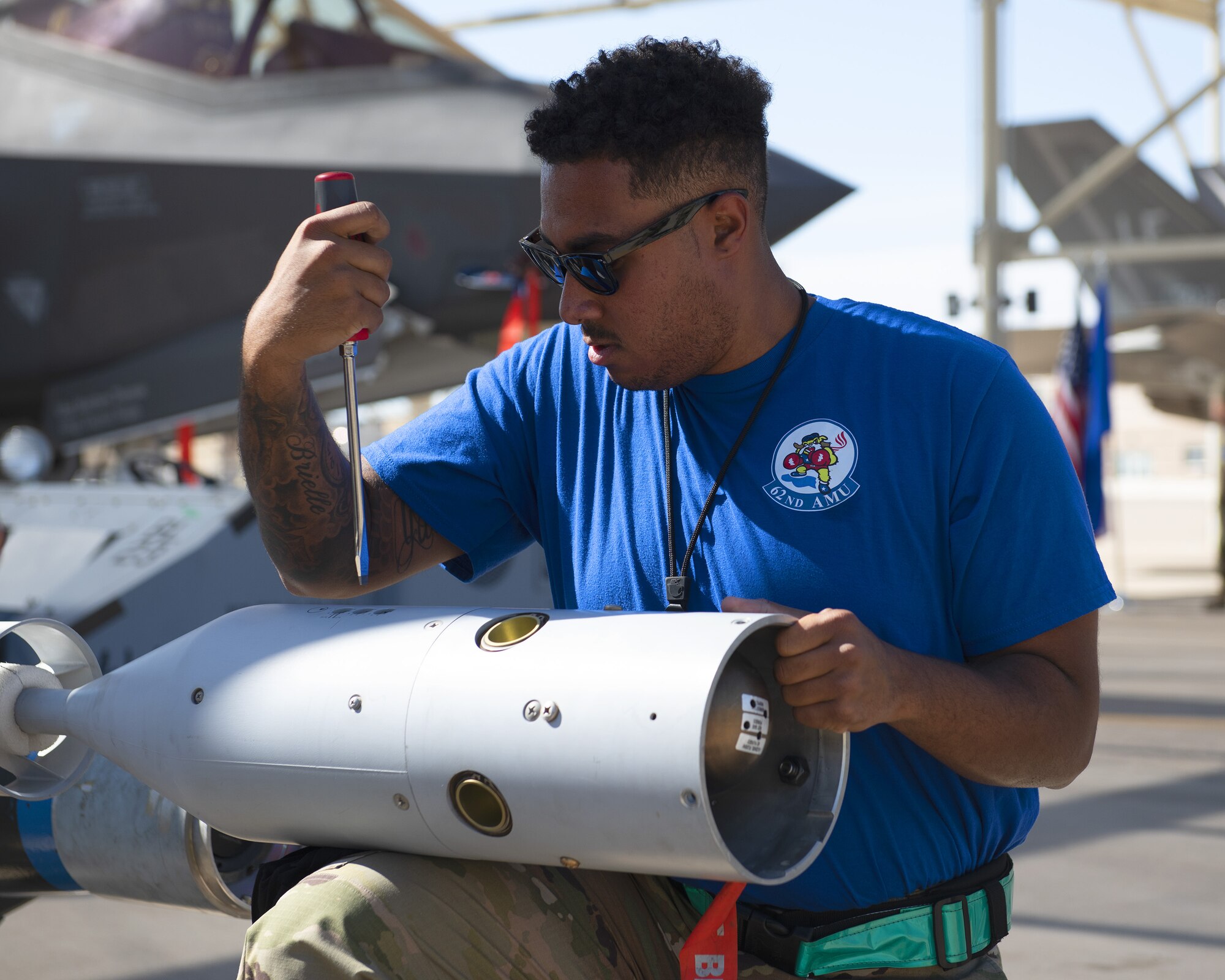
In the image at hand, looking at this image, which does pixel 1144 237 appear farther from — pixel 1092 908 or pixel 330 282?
pixel 330 282

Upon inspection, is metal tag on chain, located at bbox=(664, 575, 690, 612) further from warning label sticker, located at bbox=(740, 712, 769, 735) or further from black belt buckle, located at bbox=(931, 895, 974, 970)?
black belt buckle, located at bbox=(931, 895, 974, 970)

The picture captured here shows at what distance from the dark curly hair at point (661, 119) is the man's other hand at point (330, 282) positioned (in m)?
0.29

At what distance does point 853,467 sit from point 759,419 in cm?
18

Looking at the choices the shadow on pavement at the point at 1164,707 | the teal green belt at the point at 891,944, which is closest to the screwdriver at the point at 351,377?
the teal green belt at the point at 891,944

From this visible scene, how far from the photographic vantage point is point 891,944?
1.79 meters

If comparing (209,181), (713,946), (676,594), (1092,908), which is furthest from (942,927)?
(209,181)

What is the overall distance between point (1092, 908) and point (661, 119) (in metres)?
3.31

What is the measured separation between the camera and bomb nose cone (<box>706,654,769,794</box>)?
5.16ft

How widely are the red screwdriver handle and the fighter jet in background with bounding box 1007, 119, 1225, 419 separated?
16.0 m

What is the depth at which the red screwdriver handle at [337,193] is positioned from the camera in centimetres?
185

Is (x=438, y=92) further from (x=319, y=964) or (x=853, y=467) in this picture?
(x=319, y=964)

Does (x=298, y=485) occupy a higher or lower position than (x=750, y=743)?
higher

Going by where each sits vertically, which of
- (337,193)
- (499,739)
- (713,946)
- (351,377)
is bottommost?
(713,946)

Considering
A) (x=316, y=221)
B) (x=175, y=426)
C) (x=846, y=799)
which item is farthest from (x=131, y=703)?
(x=175, y=426)
